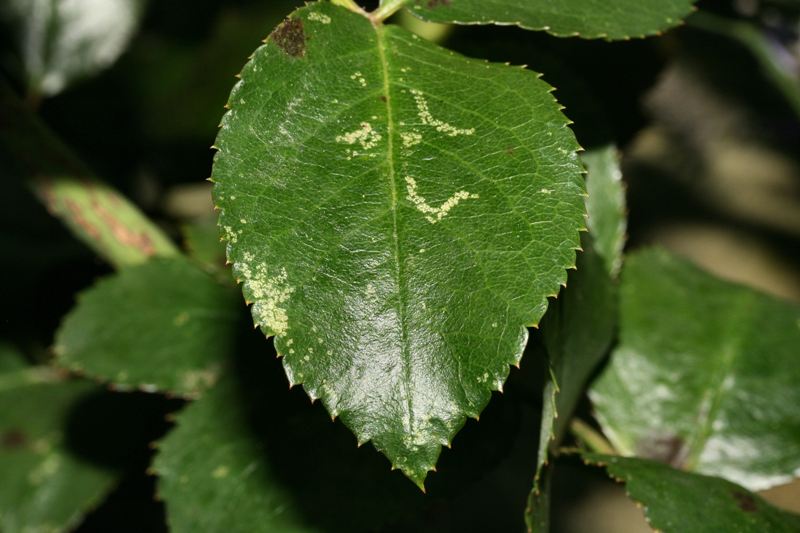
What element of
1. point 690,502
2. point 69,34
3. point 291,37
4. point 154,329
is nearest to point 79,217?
point 154,329

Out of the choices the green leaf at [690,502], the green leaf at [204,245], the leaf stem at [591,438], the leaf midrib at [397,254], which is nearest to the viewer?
the leaf midrib at [397,254]

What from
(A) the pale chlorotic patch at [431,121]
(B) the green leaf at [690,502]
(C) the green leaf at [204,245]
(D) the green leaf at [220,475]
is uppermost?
(A) the pale chlorotic patch at [431,121]

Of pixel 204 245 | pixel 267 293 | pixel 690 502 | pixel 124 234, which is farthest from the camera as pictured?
pixel 204 245

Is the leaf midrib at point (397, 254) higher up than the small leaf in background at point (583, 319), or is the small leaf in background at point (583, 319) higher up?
the leaf midrib at point (397, 254)

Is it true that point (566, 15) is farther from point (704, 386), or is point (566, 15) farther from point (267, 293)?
point (704, 386)

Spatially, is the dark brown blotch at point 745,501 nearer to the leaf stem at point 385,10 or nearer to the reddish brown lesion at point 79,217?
the leaf stem at point 385,10

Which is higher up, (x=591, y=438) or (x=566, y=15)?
(x=566, y=15)

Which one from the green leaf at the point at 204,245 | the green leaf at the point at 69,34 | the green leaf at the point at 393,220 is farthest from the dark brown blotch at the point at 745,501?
the green leaf at the point at 69,34
